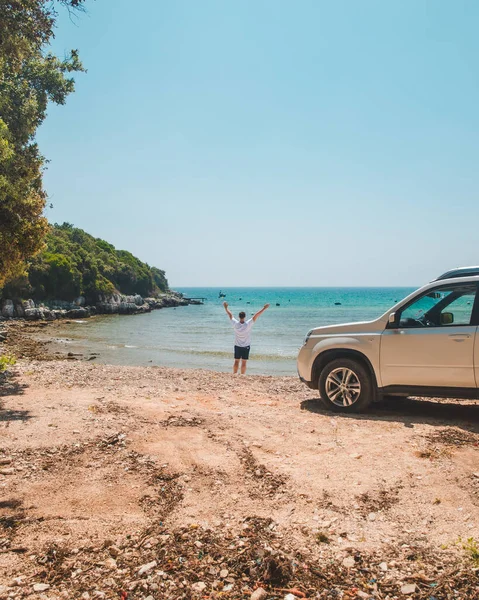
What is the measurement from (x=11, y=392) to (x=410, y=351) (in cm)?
775

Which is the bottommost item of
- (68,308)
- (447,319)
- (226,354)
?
(226,354)

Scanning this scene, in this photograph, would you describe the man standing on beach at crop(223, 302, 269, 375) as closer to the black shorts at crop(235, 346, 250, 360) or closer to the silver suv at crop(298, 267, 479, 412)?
the black shorts at crop(235, 346, 250, 360)

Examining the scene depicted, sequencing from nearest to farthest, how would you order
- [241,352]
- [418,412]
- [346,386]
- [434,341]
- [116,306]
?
[434,341]
[346,386]
[418,412]
[241,352]
[116,306]

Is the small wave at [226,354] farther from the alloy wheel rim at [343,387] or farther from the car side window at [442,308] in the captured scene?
the car side window at [442,308]

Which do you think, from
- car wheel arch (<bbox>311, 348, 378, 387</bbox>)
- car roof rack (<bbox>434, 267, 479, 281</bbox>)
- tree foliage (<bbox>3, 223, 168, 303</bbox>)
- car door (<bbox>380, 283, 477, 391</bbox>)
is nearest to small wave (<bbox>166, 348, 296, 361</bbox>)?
car wheel arch (<bbox>311, 348, 378, 387</bbox>)

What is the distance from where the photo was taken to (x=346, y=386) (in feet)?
25.4

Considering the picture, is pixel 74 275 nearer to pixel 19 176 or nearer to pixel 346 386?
pixel 19 176

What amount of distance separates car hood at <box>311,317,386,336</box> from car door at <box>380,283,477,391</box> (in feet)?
0.55

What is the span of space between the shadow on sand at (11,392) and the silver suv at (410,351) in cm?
488

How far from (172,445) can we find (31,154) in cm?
1298

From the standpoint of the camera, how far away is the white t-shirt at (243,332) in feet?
42.6

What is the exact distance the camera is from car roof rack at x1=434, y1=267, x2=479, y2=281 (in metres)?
7.12

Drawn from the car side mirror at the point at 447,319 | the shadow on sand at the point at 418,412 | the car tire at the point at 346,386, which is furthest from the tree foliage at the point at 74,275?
the car side mirror at the point at 447,319

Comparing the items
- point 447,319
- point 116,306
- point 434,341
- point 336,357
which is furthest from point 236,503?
point 116,306
